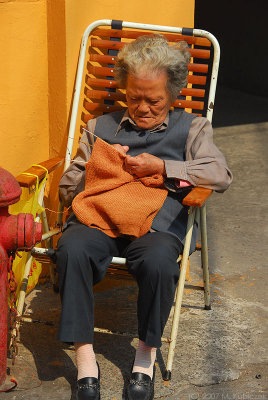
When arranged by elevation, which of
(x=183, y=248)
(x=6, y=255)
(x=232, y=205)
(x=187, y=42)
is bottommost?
(x=232, y=205)

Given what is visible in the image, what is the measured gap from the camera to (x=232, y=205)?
18.6 feet

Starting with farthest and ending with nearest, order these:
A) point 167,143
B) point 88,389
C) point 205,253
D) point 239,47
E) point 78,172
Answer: point 239,47, point 205,253, point 78,172, point 167,143, point 88,389

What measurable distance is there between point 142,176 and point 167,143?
23cm

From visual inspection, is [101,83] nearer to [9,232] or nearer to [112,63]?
[112,63]

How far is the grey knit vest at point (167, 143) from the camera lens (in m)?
3.41

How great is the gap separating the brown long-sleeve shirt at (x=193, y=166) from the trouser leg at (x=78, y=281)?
1.68 ft

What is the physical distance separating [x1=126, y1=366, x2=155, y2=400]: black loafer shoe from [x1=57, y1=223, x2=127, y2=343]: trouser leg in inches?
10.9

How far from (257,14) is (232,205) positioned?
5.21m

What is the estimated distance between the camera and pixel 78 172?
3.63m

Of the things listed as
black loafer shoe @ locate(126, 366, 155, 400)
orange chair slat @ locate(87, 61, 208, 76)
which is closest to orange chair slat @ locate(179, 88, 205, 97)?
orange chair slat @ locate(87, 61, 208, 76)

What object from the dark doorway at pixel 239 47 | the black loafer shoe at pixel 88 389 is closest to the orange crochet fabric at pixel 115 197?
the black loafer shoe at pixel 88 389

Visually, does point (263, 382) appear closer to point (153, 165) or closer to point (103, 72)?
point (153, 165)

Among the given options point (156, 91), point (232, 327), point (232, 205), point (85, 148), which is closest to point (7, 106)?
point (85, 148)

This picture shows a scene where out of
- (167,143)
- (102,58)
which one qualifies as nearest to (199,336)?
(167,143)
